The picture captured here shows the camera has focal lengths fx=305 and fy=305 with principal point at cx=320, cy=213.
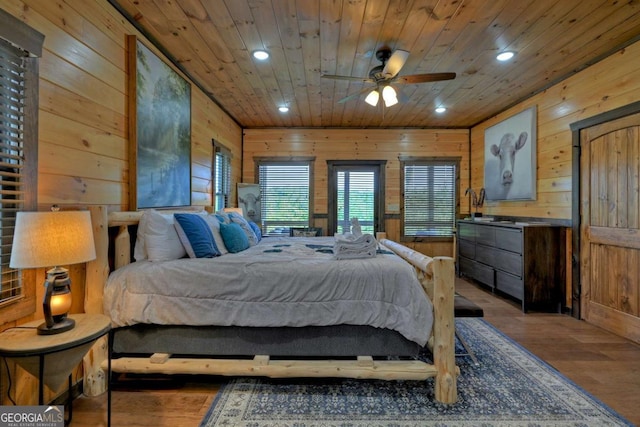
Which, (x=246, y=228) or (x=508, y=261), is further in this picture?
(x=508, y=261)

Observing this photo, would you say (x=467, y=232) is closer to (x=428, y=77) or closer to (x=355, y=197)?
(x=355, y=197)

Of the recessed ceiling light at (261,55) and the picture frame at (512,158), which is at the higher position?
the recessed ceiling light at (261,55)

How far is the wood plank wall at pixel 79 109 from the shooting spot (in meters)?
1.74

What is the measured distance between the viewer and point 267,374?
1.98 meters

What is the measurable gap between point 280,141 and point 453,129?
3.27 m

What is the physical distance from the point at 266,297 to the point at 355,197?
4048 millimetres

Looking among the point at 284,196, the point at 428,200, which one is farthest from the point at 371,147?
the point at 284,196

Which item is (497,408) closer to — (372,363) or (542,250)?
(372,363)

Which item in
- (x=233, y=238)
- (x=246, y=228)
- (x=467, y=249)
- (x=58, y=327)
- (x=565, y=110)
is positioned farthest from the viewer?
(x=467, y=249)

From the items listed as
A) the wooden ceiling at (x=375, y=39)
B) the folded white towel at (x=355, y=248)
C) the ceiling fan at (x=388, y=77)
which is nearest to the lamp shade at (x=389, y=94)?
the ceiling fan at (x=388, y=77)

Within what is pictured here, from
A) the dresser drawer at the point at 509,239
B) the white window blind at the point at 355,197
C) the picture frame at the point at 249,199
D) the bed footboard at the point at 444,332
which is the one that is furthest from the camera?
the white window blind at the point at 355,197

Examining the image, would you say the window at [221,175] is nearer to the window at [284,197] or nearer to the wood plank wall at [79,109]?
the window at [284,197]

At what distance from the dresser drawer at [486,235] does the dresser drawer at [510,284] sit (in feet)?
1.48

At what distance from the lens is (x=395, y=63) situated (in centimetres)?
272
